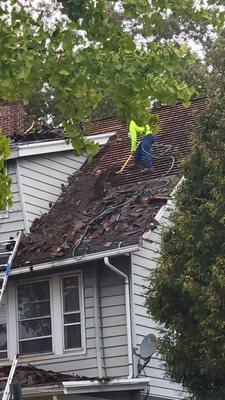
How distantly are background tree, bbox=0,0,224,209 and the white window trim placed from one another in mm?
7267

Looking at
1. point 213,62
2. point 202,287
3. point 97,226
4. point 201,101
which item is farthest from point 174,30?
point 202,287

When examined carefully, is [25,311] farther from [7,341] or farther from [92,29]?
[92,29]

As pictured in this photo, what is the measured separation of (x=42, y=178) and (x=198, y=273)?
7949 mm

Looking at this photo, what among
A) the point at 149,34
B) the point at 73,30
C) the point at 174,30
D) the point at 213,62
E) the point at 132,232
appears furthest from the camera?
the point at 174,30

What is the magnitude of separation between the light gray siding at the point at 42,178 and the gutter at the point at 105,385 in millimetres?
4217

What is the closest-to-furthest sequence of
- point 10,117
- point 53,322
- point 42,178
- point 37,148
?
point 53,322, point 37,148, point 42,178, point 10,117

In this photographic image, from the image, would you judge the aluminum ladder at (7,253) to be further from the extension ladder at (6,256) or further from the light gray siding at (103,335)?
the light gray siding at (103,335)

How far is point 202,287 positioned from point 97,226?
594cm

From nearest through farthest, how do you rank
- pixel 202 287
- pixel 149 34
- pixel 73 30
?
pixel 73 30 < pixel 149 34 < pixel 202 287

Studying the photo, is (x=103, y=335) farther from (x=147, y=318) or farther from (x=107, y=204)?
(x=107, y=204)

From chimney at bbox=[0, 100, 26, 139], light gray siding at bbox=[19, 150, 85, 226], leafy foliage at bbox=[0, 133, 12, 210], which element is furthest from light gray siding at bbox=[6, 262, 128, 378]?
leafy foliage at bbox=[0, 133, 12, 210]

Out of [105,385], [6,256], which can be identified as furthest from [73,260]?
[105,385]

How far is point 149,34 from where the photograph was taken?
38.9 ft

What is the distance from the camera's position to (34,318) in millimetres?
18594
